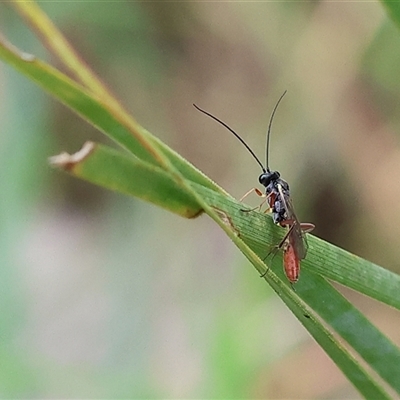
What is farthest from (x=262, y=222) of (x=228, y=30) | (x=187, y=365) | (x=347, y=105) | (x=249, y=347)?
(x=228, y=30)

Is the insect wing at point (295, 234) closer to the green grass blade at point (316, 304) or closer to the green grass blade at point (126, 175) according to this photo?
the green grass blade at point (316, 304)

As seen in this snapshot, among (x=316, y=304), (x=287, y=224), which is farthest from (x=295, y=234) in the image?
(x=316, y=304)

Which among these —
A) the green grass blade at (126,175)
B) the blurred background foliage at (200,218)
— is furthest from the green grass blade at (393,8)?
the blurred background foliage at (200,218)

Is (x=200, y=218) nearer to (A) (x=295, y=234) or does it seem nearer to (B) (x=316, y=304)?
(A) (x=295, y=234)

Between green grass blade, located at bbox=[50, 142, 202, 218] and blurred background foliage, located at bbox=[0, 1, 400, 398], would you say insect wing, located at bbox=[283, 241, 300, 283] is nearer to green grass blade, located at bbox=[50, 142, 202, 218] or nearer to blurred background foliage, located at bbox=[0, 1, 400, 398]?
green grass blade, located at bbox=[50, 142, 202, 218]

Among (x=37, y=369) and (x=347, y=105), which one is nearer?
(x=37, y=369)

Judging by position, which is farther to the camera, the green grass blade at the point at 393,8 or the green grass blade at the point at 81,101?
the green grass blade at the point at 393,8

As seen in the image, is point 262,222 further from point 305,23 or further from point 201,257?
point 305,23

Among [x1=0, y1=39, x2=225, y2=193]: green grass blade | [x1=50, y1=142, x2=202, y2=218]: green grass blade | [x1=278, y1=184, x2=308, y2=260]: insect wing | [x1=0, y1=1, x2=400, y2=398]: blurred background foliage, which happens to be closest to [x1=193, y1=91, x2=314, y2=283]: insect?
[x1=278, y1=184, x2=308, y2=260]: insect wing
